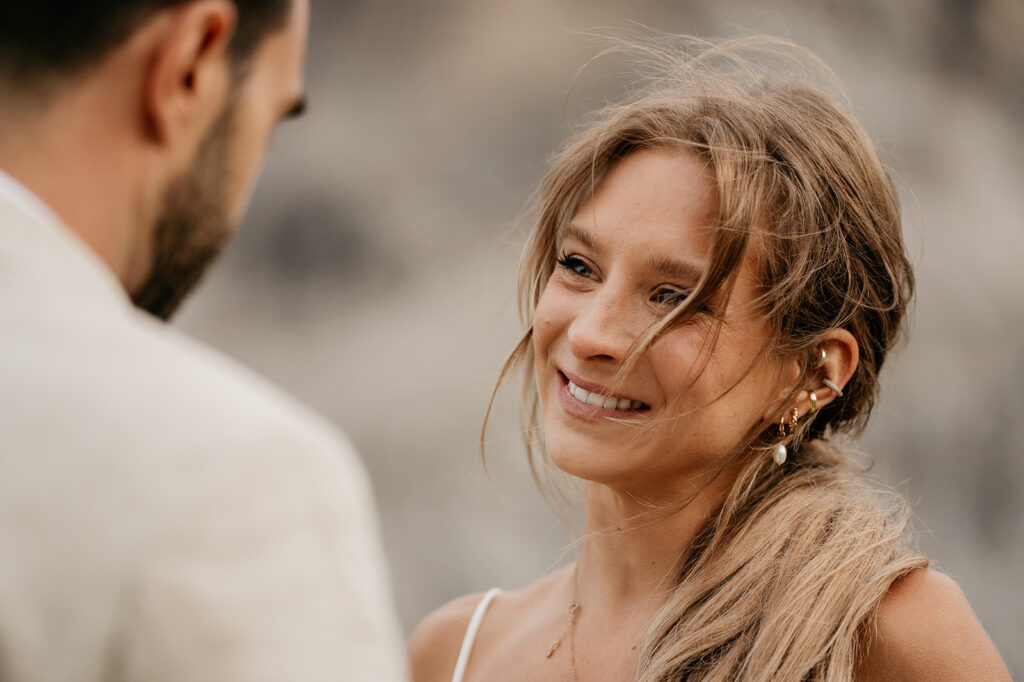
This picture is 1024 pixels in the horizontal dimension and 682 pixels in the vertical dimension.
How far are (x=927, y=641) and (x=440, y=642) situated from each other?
1.14m

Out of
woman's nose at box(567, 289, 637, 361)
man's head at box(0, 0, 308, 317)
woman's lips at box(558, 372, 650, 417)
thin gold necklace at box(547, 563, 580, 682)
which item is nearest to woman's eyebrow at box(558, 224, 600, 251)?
woman's nose at box(567, 289, 637, 361)

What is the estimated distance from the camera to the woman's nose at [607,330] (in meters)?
1.94

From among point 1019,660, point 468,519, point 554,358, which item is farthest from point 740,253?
point 1019,660

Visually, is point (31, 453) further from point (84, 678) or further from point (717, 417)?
point (717, 417)

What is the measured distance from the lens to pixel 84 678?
0.71 metres

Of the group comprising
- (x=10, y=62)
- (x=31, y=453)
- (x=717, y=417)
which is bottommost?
(x=717, y=417)

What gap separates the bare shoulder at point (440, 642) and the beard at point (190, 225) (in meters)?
1.62

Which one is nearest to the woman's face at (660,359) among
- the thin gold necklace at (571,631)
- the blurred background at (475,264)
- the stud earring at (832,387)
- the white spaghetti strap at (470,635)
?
the stud earring at (832,387)

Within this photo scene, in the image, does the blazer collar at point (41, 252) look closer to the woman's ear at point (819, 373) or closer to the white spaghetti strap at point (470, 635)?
the woman's ear at point (819, 373)

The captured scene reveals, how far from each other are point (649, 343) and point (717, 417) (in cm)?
18

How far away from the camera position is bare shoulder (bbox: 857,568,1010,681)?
171 cm

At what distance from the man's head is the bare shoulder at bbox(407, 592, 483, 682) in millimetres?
1638

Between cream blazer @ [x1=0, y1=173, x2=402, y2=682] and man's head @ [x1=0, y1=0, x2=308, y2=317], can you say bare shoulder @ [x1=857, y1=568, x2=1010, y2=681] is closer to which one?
cream blazer @ [x1=0, y1=173, x2=402, y2=682]

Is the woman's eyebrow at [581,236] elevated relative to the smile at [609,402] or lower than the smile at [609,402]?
elevated
